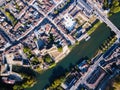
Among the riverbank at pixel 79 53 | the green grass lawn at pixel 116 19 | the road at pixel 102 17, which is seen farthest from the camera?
the green grass lawn at pixel 116 19

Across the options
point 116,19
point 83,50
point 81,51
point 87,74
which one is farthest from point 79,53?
point 116,19

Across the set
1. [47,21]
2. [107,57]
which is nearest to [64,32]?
[47,21]

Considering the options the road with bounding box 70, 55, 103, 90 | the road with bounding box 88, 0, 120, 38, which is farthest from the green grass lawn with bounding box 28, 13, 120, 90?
the road with bounding box 70, 55, 103, 90

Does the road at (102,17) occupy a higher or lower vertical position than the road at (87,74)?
higher

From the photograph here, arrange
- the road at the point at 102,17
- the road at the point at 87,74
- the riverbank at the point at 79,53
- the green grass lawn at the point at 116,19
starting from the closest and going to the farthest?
the road at the point at 87,74, the riverbank at the point at 79,53, the road at the point at 102,17, the green grass lawn at the point at 116,19

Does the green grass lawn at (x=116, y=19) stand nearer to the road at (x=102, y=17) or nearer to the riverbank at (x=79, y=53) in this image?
the road at (x=102, y=17)

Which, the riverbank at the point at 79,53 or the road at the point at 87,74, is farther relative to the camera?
the riverbank at the point at 79,53

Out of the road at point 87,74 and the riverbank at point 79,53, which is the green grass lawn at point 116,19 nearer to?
the riverbank at point 79,53

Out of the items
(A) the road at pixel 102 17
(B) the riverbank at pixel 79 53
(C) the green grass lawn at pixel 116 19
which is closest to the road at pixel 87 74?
(B) the riverbank at pixel 79 53

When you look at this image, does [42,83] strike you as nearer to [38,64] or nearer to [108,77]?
[38,64]

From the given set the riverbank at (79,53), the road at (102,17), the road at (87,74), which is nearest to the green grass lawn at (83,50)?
the riverbank at (79,53)

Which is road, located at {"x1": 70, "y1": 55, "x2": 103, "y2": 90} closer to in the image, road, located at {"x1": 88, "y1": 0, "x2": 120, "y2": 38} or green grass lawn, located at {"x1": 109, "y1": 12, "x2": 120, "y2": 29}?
road, located at {"x1": 88, "y1": 0, "x2": 120, "y2": 38}
